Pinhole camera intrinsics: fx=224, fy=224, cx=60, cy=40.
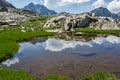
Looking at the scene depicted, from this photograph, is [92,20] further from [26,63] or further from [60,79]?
[60,79]

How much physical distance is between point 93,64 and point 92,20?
395ft

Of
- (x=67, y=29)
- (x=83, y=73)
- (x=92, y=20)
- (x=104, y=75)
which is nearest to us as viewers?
(x=104, y=75)

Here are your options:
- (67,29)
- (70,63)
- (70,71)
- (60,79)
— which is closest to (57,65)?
(70,63)

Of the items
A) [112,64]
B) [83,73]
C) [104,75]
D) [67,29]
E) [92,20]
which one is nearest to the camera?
[104,75]

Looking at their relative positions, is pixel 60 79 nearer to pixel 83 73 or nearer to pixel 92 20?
pixel 83 73

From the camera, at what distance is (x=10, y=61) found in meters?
44.2

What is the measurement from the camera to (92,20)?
518 ft

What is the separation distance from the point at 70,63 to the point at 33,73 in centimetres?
984

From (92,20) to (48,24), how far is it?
3173 cm

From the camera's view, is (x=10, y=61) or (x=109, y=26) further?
(x=109, y=26)

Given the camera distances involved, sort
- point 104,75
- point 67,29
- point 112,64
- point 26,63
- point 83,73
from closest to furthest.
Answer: point 104,75, point 83,73, point 112,64, point 26,63, point 67,29

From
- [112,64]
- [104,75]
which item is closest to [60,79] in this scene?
[104,75]

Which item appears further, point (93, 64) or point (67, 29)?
point (67, 29)

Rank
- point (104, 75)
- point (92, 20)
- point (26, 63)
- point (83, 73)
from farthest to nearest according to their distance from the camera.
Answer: point (92, 20)
point (26, 63)
point (83, 73)
point (104, 75)
